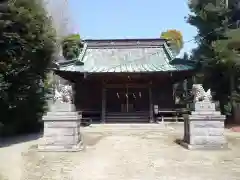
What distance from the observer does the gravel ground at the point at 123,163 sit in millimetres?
6613

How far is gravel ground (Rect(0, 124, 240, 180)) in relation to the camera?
6613 millimetres

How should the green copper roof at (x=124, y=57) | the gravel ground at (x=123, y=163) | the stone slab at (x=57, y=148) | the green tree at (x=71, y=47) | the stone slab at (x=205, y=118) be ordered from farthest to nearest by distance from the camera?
Result: 1. the green tree at (x=71, y=47)
2. the green copper roof at (x=124, y=57)
3. the stone slab at (x=205, y=118)
4. the stone slab at (x=57, y=148)
5. the gravel ground at (x=123, y=163)

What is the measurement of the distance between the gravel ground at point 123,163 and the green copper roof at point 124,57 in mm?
9473

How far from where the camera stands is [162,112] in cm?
1994

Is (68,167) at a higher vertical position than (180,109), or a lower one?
lower

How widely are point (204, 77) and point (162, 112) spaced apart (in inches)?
156

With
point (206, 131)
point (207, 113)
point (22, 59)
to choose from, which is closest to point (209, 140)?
point (206, 131)

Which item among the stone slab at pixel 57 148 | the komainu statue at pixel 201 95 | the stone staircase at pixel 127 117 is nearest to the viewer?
the stone slab at pixel 57 148

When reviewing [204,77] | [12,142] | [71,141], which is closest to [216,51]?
[204,77]

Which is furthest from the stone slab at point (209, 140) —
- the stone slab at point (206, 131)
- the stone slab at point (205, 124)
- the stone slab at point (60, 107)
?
the stone slab at point (60, 107)

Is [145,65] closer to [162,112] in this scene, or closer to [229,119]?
[162,112]

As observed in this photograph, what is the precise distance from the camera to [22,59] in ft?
35.6

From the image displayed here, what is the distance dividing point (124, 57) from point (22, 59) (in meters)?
12.7

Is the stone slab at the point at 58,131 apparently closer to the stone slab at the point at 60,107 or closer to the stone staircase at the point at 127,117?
the stone slab at the point at 60,107
